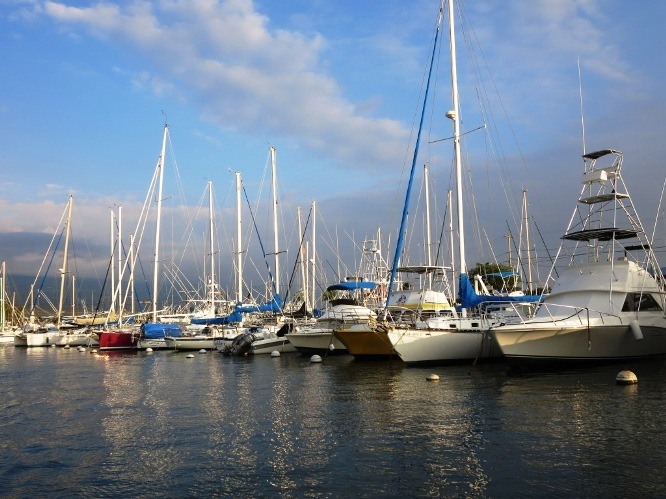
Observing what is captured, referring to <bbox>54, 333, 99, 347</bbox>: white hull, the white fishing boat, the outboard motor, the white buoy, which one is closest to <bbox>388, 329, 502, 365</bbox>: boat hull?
the white fishing boat

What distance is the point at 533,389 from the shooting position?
835 inches

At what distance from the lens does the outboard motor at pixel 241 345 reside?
4247cm

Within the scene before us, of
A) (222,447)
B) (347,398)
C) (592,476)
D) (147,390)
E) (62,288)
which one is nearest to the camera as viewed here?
(592,476)

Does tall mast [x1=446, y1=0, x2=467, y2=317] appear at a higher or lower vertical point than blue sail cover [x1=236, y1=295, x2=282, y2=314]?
higher

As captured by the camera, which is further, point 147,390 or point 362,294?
point 362,294

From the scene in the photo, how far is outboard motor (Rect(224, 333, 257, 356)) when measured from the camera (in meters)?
42.5

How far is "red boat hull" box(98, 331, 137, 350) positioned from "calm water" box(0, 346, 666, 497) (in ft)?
84.6

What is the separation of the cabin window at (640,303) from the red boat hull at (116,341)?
134ft

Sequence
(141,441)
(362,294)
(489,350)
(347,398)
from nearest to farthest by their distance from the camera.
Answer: (141,441) → (347,398) → (489,350) → (362,294)

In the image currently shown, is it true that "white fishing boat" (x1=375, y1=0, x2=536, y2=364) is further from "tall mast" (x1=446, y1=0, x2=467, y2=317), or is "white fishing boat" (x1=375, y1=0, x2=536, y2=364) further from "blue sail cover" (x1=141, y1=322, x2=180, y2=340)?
Result: "blue sail cover" (x1=141, y1=322, x2=180, y2=340)

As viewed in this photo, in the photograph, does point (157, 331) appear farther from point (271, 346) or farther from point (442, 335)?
point (442, 335)

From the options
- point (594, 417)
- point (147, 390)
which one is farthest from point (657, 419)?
point (147, 390)

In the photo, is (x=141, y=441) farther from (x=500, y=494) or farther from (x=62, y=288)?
(x=62, y=288)

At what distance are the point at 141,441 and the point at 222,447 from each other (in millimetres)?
2503
